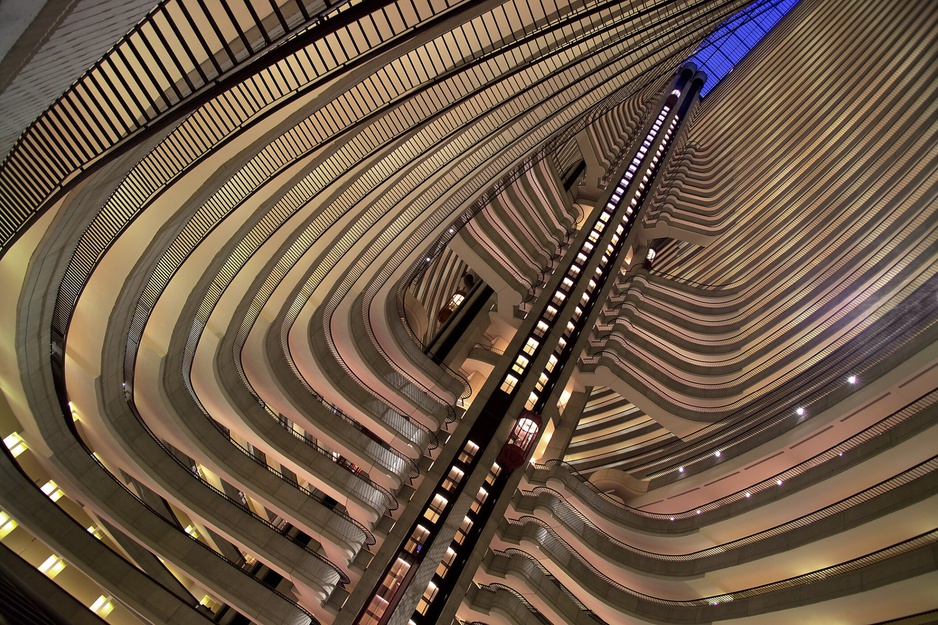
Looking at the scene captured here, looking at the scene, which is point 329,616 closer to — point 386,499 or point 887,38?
point 386,499

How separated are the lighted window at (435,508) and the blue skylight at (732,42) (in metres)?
41.8

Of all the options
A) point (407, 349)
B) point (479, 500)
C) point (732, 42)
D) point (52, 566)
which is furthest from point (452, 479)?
point (732, 42)

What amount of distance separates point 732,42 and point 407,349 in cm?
4382

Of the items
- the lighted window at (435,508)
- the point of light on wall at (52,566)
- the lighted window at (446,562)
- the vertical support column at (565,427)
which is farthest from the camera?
the vertical support column at (565,427)

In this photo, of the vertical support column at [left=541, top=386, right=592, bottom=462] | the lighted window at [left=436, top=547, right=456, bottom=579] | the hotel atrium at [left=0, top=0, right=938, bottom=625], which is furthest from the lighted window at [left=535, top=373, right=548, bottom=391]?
the lighted window at [left=436, top=547, right=456, bottom=579]

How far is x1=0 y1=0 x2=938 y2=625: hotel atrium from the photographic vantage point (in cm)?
830

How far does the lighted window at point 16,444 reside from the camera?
1070cm

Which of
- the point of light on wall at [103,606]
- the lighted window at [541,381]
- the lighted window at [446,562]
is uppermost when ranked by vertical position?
the lighted window at [541,381]

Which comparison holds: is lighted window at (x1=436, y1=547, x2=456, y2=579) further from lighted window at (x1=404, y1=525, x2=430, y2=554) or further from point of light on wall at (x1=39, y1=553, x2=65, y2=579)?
point of light on wall at (x1=39, y1=553, x2=65, y2=579)

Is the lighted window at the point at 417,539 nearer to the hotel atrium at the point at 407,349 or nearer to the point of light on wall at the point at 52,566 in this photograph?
the hotel atrium at the point at 407,349

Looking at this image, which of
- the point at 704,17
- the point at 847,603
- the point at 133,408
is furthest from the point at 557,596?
the point at 704,17

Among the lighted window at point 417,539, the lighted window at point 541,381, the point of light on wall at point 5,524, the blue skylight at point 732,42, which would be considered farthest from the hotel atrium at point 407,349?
the blue skylight at point 732,42

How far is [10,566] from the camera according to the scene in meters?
8.46

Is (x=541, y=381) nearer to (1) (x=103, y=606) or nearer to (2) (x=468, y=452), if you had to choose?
(2) (x=468, y=452)
